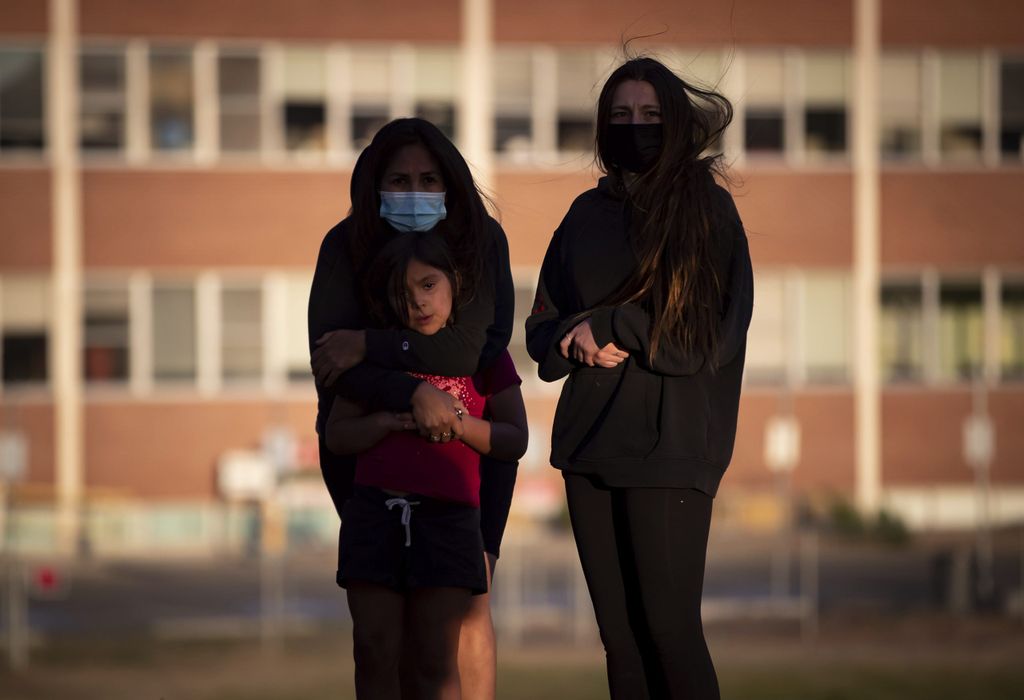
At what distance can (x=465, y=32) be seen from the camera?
1060 inches

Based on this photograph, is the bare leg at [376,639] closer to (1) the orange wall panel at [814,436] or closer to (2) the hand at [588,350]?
(2) the hand at [588,350]

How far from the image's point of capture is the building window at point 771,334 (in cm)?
2747

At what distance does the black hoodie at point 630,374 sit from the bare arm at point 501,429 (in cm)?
13

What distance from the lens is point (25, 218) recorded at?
85.9 ft

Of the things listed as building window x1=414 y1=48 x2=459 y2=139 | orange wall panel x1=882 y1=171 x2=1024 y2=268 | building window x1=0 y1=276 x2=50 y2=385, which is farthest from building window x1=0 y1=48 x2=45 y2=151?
orange wall panel x1=882 y1=171 x2=1024 y2=268

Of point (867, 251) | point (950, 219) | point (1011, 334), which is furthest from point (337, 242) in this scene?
point (1011, 334)

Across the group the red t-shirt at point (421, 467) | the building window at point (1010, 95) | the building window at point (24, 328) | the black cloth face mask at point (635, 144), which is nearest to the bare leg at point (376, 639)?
the red t-shirt at point (421, 467)

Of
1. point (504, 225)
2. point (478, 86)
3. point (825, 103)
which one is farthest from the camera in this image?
point (825, 103)

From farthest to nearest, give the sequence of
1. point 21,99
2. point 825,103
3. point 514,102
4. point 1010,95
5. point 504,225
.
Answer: point 1010,95 → point 825,103 → point 514,102 → point 21,99 → point 504,225

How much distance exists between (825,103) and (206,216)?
9.85 metres

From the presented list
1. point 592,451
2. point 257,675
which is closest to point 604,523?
point 592,451

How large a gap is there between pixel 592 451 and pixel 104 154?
2319cm

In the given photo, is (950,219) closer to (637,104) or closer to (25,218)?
(25,218)

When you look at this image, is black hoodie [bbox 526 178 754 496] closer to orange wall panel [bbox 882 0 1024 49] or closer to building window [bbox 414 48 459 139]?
building window [bbox 414 48 459 139]
